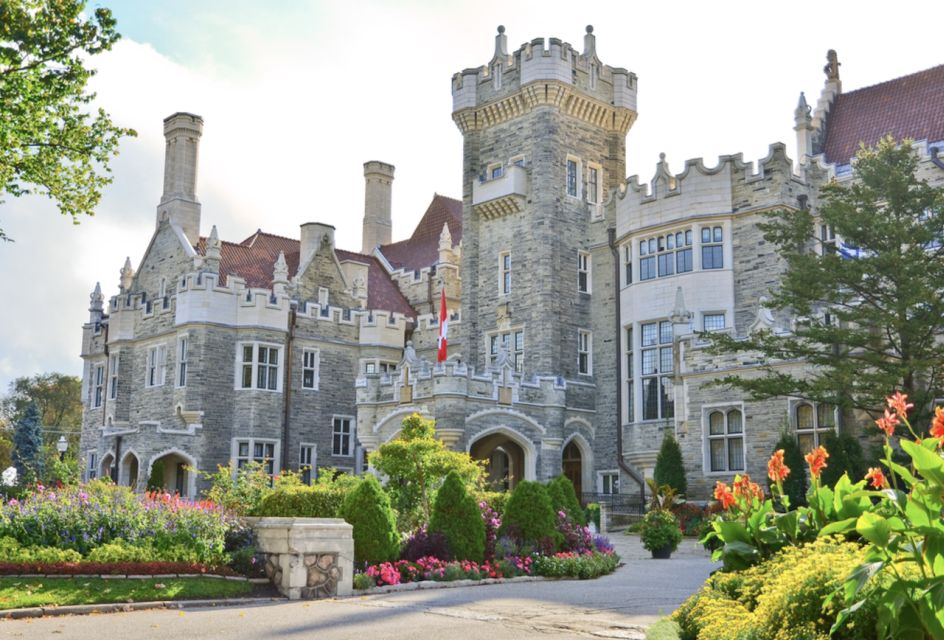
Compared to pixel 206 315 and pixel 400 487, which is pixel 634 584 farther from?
pixel 206 315

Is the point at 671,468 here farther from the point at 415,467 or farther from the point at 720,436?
the point at 415,467

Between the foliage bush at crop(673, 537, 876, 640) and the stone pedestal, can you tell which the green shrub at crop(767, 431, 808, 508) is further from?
the foliage bush at crop(673, 537, 876, 640)

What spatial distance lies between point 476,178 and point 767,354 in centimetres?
1500

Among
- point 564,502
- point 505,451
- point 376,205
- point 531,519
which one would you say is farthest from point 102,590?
point 376,205

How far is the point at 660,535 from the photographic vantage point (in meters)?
19.7

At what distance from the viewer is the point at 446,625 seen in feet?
34.7

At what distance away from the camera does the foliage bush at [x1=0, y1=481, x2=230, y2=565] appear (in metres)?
13.4

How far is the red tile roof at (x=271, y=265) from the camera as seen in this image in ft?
127

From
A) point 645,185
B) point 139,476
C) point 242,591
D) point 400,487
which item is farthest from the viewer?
point 139,476

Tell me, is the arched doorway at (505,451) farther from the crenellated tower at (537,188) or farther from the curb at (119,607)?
the curb at (119,607)

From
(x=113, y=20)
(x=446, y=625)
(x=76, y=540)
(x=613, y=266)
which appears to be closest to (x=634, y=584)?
(x=446, y=625)

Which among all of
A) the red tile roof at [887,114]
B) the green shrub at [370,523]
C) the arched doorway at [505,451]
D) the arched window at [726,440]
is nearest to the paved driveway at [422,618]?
the green shrub at [370,523]

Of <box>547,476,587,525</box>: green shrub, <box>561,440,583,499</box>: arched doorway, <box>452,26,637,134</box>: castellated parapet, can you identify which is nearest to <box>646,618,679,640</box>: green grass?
<box>547,476,587,525</box>: green shrub

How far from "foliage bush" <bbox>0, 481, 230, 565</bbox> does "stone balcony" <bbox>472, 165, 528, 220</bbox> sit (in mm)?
20299
